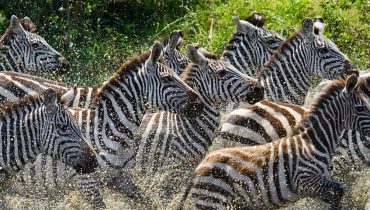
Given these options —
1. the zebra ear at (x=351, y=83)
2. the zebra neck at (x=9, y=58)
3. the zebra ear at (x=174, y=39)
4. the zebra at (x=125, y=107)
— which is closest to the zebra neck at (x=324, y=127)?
the zebra ear at (x=351, y=83)

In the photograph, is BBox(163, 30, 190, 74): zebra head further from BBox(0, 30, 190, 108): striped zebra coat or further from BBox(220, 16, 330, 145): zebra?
BBox(220, 16, 330, 145): zebra

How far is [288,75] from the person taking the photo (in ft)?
41.9

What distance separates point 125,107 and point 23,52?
13.4 ft

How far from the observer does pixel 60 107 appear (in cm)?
949

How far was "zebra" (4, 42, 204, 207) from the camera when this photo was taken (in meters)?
10.3

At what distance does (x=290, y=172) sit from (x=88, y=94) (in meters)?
3.63

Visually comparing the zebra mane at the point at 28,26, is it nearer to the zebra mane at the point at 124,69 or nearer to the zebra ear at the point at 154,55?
the zebra mane at the point at 124,69

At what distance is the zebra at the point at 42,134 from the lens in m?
9.45

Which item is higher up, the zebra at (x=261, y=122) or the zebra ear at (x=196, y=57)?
the zebra ear at (x=196, y=57)

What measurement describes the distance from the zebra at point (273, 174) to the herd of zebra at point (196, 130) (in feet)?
0.03

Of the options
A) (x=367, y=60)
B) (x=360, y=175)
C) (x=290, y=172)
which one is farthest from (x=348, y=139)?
(x=367, y=60)

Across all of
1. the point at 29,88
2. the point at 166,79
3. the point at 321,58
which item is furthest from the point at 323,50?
the point at 29,88

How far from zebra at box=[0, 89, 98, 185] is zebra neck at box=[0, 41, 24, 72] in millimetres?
4304

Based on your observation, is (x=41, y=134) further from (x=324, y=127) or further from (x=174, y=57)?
(x=174, y=57)
